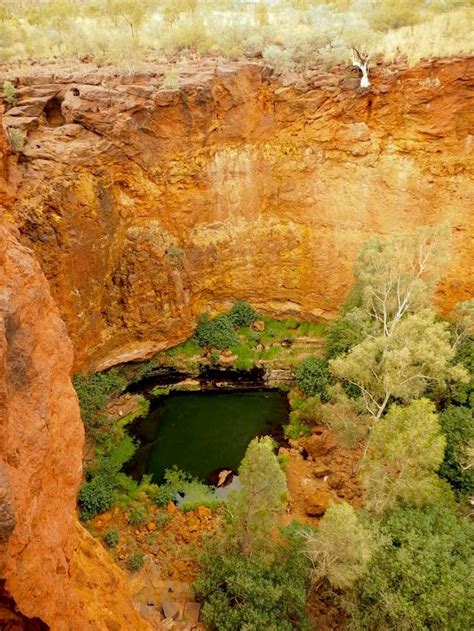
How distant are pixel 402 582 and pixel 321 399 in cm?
794

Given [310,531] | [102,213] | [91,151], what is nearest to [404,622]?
[310,531]

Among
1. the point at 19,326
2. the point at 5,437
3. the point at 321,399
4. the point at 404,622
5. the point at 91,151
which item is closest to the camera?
the point at 5,437

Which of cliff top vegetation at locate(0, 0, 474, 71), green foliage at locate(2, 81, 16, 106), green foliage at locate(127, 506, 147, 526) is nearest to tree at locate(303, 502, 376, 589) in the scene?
green foliage at locate(127, 506, 147, 526)

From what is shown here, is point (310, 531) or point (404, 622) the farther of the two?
point (310, 531)

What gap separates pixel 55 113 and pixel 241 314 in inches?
408

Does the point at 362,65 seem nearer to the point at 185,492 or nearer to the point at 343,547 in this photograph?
the point at 343,547

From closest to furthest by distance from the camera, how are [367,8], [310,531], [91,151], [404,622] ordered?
[404,622], [310,531], [91,151], [367,8]

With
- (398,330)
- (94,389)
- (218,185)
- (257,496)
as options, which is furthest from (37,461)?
(218,185)

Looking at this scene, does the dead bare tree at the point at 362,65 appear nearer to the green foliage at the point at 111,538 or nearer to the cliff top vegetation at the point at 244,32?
the cliff top vegetation at the point at 244,32

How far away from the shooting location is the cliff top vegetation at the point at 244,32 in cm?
1670

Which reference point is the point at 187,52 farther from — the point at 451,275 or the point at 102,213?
the point at 451,275

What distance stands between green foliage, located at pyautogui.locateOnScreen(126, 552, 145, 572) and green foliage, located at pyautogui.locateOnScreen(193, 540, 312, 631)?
204 centimetres

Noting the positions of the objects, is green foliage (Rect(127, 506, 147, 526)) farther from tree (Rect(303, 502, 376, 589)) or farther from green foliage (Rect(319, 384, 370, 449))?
green foliage (Rect(319, 384, 370, 449))

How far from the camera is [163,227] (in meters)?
17.8
